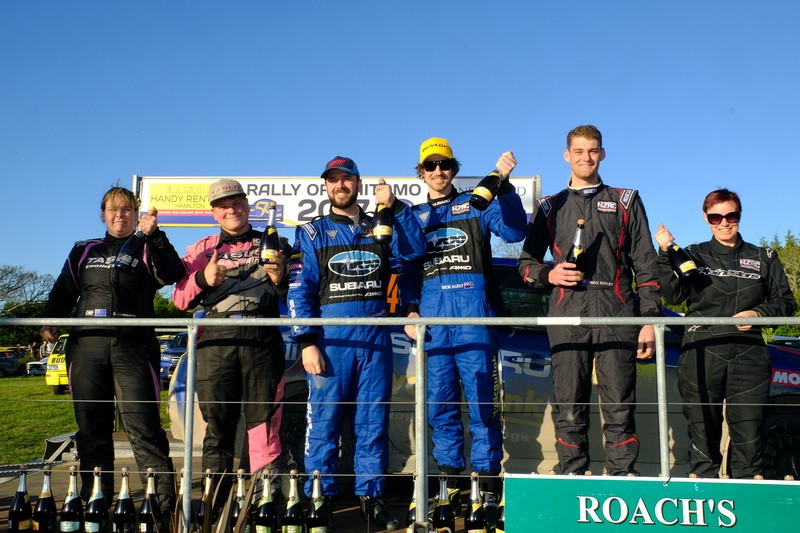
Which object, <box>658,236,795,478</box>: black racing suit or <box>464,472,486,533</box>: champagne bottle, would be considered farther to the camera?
<box>658,236,795,478</box>: black racing suit

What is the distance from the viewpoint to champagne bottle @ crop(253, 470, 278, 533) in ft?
12.4

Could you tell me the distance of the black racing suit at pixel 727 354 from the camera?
410cm

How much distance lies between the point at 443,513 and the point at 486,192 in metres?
1.79

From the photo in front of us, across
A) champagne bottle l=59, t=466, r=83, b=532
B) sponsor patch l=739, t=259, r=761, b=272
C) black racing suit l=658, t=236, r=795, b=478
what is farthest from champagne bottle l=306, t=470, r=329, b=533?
sponsor patch l=739, t=259, r=761, b=272

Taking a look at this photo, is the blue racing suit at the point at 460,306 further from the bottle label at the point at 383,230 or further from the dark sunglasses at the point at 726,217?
the dark sunglasses at the point at 726,217

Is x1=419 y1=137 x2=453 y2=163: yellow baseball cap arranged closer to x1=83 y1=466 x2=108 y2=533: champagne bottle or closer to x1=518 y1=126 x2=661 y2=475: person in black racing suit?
x1=518 y1=126 x2=661 y2=475: person in black racing suit

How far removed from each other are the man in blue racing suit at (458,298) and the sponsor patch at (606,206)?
0.45 meters

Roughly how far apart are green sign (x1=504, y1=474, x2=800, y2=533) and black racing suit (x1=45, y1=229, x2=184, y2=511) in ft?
7.13

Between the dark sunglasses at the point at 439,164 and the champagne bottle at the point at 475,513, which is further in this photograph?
the dark sunglasses at the point at 439,164

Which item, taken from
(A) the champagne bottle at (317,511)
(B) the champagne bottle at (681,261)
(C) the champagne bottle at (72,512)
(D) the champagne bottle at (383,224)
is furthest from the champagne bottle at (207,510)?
(B) the champagne bottle at (681,261)

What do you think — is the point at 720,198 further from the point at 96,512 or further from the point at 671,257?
the point at 96,512

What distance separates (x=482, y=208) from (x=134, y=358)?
7.37ft

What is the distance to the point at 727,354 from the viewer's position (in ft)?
13.5

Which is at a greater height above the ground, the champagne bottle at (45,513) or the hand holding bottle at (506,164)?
the hand holding bottle at (506,164)
